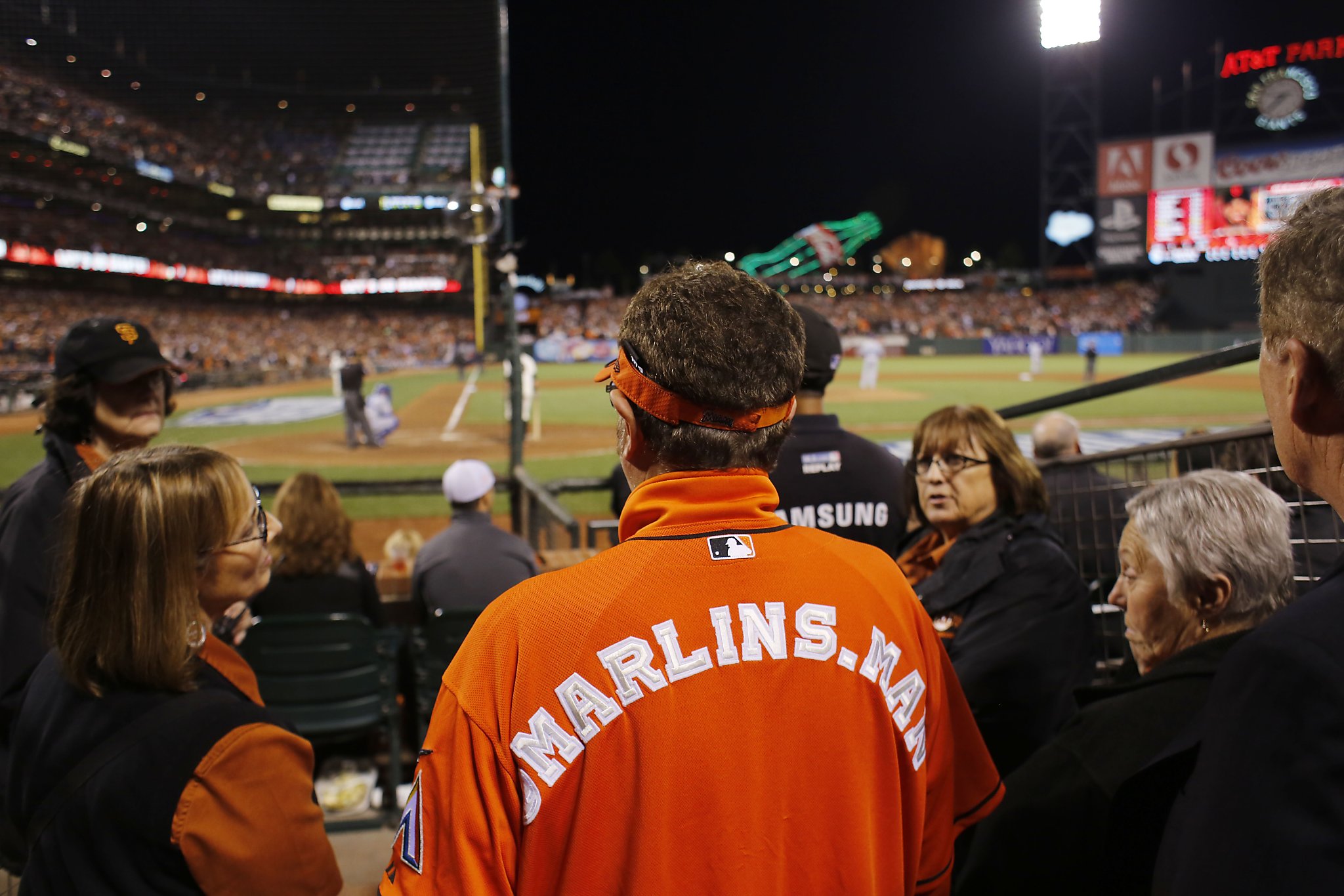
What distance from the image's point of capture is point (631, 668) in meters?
1.16

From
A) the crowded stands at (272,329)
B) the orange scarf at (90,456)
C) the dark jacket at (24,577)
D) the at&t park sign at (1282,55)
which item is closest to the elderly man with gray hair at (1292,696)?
the dark jacket at (24,577)

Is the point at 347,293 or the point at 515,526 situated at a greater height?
the point at 347,293

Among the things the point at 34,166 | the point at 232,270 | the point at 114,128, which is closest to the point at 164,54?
the point at 114,128

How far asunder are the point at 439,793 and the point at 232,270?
2791cm

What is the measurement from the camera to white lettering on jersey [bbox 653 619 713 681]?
1170 millimetres

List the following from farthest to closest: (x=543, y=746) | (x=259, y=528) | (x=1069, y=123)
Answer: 1. (x=1069, y=123)
2. (x=259, y=528)
3. (x=543, y=746)

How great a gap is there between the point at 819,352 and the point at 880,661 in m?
1.95

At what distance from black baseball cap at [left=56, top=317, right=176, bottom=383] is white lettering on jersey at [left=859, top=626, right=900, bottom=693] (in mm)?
2795

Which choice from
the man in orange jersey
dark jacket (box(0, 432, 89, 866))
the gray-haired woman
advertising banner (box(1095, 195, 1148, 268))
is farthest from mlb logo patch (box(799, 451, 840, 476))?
advertising banner (box(1095, 195, 1148, 268))

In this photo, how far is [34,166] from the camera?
58.8 feet

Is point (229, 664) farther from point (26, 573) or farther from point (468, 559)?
point (468, 559)

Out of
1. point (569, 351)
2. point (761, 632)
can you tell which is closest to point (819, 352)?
point (761, 632)

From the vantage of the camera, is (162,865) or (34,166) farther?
(34,166)

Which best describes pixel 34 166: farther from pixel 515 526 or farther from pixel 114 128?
pixel 515 526
